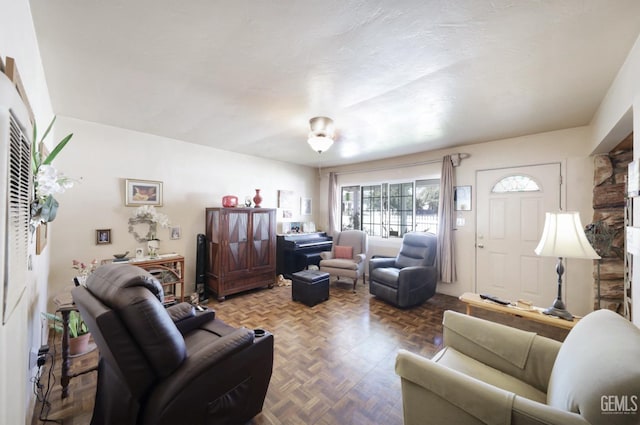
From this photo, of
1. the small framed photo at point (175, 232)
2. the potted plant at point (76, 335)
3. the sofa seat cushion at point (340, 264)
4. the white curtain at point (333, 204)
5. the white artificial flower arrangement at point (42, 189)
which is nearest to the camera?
the white artificial flower arrangement at point (42, 189)

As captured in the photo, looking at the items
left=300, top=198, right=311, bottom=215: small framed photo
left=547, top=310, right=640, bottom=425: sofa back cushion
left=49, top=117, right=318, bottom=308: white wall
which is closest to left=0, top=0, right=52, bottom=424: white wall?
left=49, top=117, right=318, bottom=308: white wall

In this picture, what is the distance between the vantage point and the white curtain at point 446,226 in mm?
3881

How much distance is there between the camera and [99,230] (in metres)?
3.06

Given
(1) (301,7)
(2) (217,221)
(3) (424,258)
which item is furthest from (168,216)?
(3) (424,258)

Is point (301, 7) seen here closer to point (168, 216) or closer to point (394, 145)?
point (394, 145)

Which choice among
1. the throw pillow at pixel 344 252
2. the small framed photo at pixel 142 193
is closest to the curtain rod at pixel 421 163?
the throw pillow at pixel 344 252

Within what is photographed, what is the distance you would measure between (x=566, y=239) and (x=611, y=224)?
1751mm

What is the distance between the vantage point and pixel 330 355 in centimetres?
230

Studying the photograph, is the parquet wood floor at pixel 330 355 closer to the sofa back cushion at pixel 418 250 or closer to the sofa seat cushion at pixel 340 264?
the sofa seat cushion at pixel 340 264

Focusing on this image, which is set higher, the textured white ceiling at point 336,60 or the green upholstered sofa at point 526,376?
the textured white ceiling at point 336,60

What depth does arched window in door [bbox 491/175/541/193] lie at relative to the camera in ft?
10.9

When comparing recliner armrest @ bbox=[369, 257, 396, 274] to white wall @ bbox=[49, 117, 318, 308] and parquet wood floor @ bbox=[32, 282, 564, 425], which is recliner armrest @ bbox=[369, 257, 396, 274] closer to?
parquet wood floor @ bbox=[32, 282, 564, 425]

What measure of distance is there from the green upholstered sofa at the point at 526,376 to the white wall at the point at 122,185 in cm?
322

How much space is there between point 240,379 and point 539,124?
4.04m
